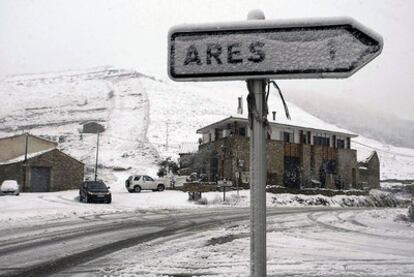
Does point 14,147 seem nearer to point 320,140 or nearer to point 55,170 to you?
point 55,170

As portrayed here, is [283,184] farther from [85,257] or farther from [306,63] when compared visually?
[306,63]

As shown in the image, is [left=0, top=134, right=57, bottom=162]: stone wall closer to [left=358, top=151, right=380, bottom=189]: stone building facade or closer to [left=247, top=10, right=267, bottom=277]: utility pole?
[left=358, top=151, right=380, bottom=189]: stone building facade

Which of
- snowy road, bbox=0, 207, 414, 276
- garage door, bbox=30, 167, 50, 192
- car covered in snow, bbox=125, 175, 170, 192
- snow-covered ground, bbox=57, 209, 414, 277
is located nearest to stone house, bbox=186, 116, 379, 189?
car covered in snow, bbox=125, 175, 170, 192

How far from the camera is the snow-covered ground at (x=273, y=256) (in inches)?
260

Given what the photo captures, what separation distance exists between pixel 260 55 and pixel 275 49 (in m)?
0.09

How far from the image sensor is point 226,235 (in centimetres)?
1147

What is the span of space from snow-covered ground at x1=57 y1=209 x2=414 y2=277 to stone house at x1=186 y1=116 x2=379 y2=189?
28.0m

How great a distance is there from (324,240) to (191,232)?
3.76m

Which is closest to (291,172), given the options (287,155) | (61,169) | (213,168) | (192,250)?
(287,155)

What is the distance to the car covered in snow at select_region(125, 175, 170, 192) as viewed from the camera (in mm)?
36719

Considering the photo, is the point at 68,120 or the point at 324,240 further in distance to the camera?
the point at 68,120

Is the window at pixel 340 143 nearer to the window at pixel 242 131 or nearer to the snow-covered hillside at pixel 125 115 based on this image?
the snow-covered hillside at pixel 125 115

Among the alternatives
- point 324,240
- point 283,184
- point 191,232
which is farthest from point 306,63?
point 283,184

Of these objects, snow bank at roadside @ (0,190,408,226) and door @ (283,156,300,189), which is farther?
door @ (283,156,300,189)
